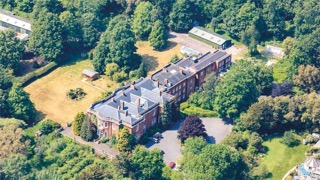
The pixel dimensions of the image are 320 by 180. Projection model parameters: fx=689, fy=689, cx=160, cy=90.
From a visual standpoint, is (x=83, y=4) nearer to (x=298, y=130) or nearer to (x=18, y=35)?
(x=18, y=35)

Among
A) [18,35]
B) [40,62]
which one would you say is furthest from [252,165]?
[18,35]

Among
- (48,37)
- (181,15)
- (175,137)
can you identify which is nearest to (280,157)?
(175,137)

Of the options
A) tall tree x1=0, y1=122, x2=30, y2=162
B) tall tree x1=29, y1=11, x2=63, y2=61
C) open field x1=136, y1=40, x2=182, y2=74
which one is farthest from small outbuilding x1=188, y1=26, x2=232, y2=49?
tall tree x1=0, y1=122, x2=30, y2=162

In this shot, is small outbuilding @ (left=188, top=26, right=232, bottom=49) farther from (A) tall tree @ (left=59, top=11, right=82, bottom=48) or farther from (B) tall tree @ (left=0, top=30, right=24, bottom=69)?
(B) tall tree @ (left=0, top=30, right=24, bottom=69)

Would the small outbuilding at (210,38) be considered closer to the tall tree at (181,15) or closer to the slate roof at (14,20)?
the tall tree at (181,15)

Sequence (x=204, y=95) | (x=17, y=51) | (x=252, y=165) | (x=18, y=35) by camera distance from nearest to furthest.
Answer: (x=252, y=165) < (x=204, y=95) < (x=17, y=51) < (x=18, y=35)
